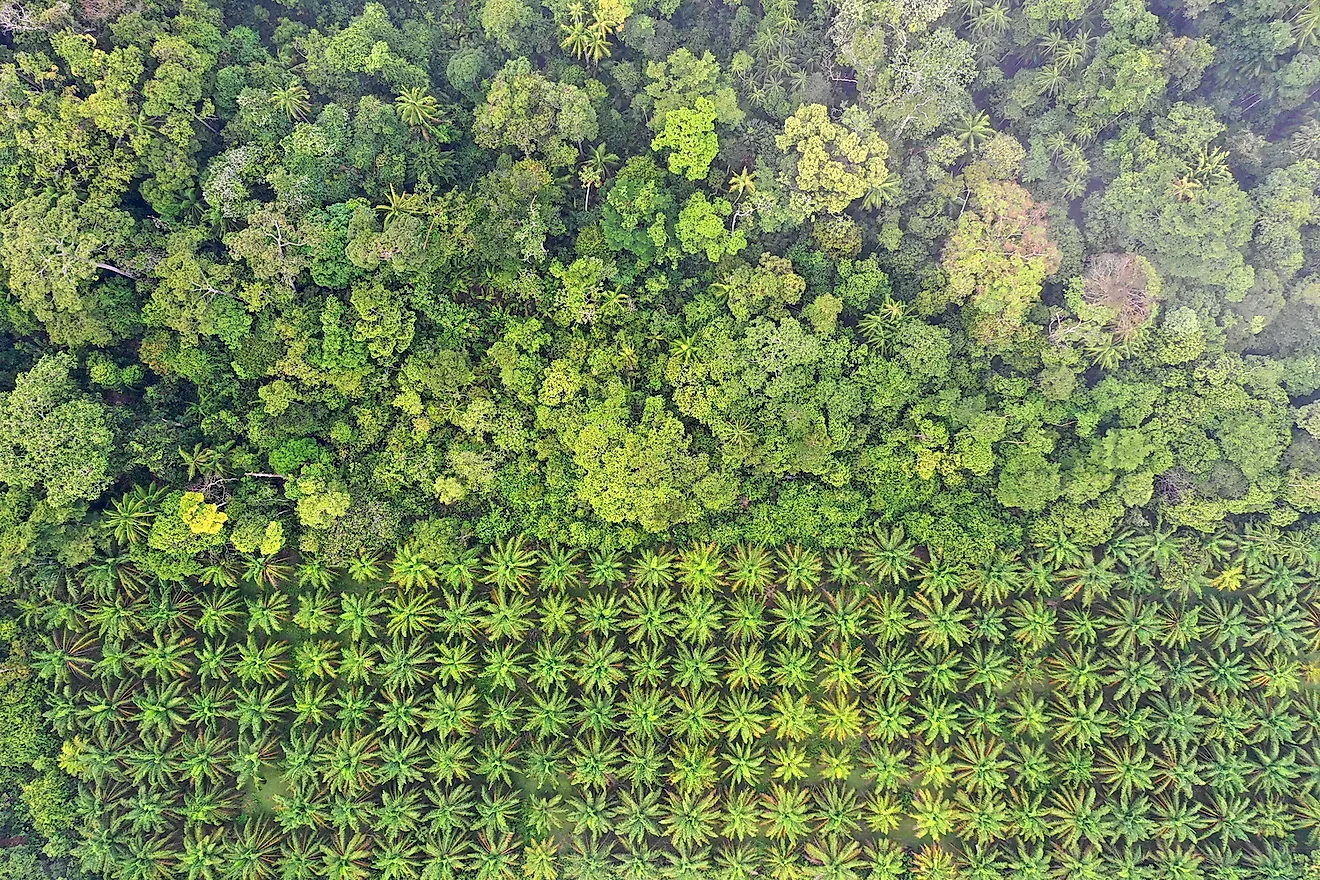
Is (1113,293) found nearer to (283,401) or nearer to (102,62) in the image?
(283,401)

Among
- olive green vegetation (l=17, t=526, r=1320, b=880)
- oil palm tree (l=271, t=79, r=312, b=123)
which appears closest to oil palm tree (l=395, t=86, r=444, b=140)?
oil palm tree (l=271, t=79, r=312, b=123)

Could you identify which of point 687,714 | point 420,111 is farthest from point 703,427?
point 420,111

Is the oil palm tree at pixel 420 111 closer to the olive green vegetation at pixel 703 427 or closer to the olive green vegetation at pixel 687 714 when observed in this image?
the olive green vegetation at pixel 703 427

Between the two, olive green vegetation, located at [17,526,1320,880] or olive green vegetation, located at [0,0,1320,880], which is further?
olive green vegetation, located at [17,526,1320,880]

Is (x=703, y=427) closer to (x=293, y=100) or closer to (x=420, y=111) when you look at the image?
(x=420, y=111)

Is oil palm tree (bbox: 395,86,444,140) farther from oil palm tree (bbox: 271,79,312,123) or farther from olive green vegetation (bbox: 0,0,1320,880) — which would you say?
oil palm tree (bbox: 271,79,312,123)
